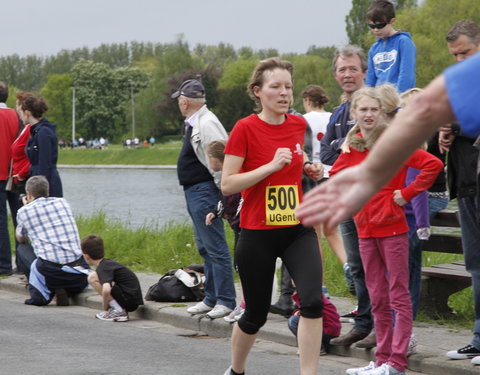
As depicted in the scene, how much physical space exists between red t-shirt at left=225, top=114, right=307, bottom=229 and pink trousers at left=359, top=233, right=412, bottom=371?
0.75 meters

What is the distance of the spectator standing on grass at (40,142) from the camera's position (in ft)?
35.2

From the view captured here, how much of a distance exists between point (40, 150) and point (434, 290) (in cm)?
498

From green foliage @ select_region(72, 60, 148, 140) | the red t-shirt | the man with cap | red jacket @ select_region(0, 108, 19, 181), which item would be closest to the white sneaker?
the man with cap

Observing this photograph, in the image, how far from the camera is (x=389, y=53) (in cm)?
772

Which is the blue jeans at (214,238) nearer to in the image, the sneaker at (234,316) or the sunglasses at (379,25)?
the sneaker at (234,316)

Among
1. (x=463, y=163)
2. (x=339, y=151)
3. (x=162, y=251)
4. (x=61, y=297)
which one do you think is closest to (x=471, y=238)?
(x=463, y=163)

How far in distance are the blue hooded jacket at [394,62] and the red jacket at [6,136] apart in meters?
5.28

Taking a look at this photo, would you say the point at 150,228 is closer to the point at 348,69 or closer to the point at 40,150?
the point at 40,150

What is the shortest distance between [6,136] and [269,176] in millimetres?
6760

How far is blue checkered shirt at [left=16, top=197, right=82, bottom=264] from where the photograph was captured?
9750mm

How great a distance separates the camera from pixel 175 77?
12650 centimetres

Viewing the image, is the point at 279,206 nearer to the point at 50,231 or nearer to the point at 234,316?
the point at 234,316

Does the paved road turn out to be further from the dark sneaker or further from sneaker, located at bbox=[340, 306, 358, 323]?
the dark sneaker

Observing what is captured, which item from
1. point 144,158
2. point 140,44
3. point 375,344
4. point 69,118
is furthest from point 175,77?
point 375,344
